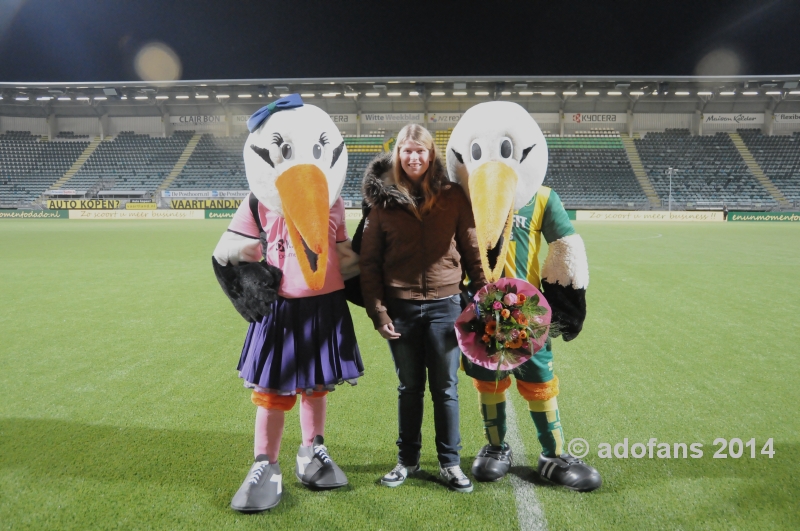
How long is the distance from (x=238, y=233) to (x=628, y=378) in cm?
316

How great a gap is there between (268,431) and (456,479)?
0.92 m

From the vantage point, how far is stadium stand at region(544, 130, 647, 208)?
30484mm

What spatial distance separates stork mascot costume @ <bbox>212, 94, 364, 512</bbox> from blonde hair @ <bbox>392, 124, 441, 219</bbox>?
0.91 feet

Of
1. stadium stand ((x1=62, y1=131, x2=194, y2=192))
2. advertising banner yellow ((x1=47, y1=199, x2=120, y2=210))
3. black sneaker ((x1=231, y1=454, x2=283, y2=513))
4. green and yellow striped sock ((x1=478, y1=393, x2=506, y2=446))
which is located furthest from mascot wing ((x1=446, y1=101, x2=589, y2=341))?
stadium stand ((x1=62, y1=131, x2=194, y2=192))

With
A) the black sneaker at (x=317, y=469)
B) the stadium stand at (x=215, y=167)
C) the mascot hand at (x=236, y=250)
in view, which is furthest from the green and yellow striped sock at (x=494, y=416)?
the stadium stand at (x=215, y=167)

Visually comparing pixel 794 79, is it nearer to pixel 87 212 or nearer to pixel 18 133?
pixel 87 212

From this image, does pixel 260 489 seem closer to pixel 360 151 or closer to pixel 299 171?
pixel 299 171

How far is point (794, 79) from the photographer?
28.5 m

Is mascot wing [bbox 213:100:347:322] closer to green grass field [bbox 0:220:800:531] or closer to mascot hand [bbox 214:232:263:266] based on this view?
mascot hand [bbox 214:232:263:266]

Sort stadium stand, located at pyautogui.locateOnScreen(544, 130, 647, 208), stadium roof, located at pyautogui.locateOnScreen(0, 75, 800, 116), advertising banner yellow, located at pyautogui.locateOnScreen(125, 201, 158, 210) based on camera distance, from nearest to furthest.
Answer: advertising banner yellow, located at pyautogui.locateOnScreen(125, 201, 158, 210) → stadium roof, located at pyautogui.locateOnScreen(0, 75, 800, 116) → stadium stand, located at pyautogui.locateOnScreen(544, 130, 647, 208)

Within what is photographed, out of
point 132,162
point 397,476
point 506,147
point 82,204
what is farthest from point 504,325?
point 132,162

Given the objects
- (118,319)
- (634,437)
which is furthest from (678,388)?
(118,319)

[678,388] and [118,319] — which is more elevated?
[118,319]

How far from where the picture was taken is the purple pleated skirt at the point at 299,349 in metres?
2.24
